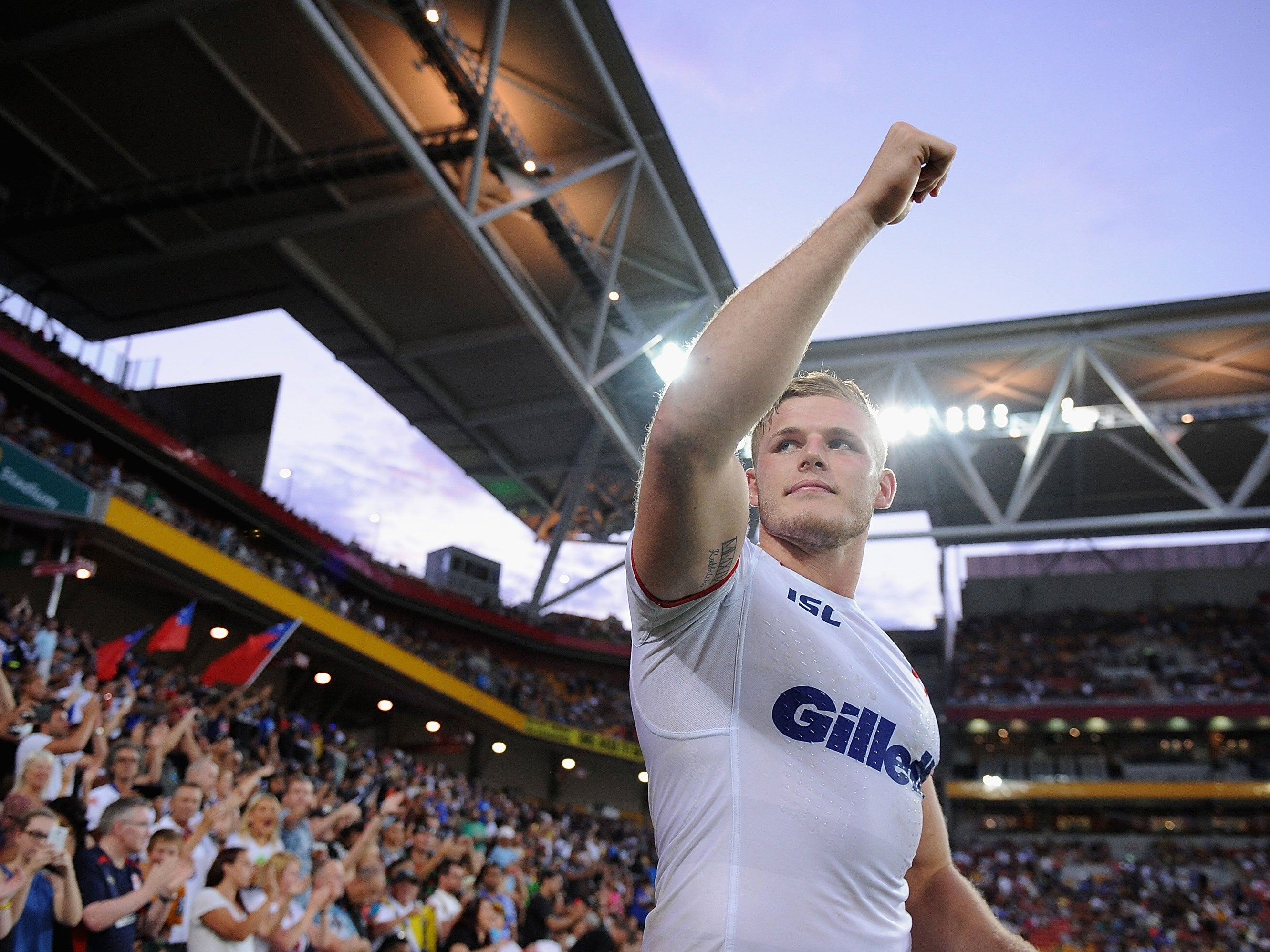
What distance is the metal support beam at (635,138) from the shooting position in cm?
1592

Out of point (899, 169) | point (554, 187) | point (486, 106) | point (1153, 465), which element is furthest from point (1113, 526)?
point (899, 169)

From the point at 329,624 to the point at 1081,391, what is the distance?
18825mm

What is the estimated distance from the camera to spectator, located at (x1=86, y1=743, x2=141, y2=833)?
19.1 feet

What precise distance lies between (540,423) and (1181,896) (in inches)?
779

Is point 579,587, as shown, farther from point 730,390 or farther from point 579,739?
point 730,390

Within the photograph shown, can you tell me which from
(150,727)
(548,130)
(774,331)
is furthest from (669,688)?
(548,130)

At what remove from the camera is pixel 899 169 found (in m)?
1.22

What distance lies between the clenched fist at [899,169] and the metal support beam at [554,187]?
1435 centimetres

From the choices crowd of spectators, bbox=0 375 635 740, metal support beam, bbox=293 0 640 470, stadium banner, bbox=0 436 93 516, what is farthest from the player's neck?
stadium banner, bbox=0 436 93 516

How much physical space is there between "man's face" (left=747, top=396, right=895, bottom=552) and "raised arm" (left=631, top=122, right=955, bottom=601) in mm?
304

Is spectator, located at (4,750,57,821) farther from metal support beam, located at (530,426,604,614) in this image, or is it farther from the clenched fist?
metal support beam, located at (530,426,604,614)

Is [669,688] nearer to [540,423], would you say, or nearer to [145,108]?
[145,108]

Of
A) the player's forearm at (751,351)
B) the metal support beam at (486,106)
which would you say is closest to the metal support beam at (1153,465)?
the metal support beam at (486,106)

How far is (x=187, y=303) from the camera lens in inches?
939
